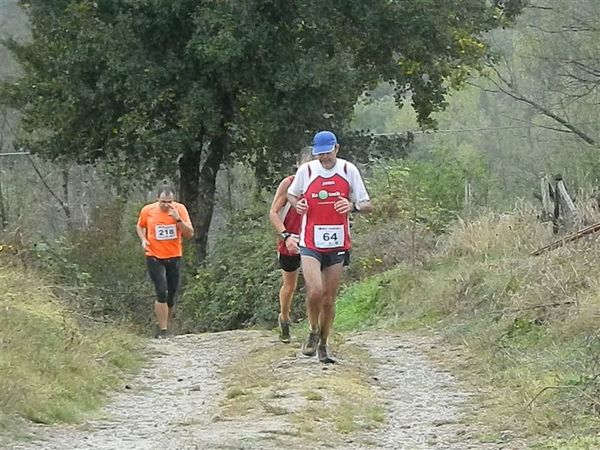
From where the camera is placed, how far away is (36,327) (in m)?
10.9

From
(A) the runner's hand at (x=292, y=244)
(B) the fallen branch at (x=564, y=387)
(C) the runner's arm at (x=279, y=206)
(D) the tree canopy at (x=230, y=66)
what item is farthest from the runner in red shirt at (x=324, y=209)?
(D) the tree canopy at (x=230, y=66)

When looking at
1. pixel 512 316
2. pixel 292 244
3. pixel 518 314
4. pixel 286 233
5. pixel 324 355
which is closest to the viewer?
pixel 324 355

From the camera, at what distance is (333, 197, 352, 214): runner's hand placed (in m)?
10.2

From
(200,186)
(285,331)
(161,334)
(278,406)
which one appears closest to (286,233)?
(285,331)

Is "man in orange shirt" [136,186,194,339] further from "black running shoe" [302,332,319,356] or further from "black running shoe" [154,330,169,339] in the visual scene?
"black running shoe" [302,332,319,356]

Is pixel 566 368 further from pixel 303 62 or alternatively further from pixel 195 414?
pixel 303 62

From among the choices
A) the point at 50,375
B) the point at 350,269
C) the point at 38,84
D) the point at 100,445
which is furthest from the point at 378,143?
the point at 100,445

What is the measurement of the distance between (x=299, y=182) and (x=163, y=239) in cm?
414

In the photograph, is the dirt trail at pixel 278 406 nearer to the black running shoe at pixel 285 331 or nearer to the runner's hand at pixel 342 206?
the black running shoe at pixel 285 331

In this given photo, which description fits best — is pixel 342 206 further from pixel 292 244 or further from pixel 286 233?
pixel 286 233

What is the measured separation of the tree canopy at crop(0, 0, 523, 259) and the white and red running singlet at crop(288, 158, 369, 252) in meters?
11.7

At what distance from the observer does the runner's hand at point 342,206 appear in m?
10.2

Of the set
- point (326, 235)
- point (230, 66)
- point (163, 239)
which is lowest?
point (163, 239)

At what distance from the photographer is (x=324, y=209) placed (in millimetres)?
10188
